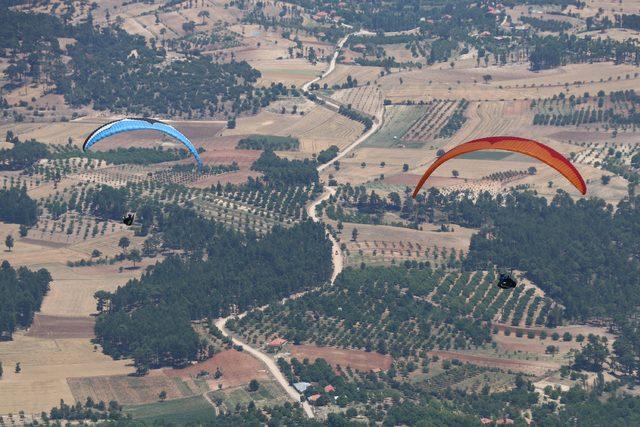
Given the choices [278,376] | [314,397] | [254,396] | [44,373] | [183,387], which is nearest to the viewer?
[314,397]

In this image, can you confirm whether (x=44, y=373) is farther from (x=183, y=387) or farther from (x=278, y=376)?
(x=278, y=376)

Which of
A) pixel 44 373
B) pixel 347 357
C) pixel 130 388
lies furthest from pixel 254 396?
pixel 44 373

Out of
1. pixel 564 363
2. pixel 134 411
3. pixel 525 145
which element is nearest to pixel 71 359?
pixel 134 411

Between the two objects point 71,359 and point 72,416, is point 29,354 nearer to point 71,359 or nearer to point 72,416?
point 71,359

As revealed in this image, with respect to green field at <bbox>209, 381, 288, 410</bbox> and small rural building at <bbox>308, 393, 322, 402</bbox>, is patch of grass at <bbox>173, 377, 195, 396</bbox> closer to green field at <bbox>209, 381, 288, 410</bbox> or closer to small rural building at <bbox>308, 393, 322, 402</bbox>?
green field at <bbox>209, 381, 288, 410</bbox>

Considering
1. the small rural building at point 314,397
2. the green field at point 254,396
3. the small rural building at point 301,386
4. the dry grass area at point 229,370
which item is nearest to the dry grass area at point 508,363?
the small rural building at point 301,386

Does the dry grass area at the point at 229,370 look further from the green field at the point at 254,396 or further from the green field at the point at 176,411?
the green field at the point at 176,411
